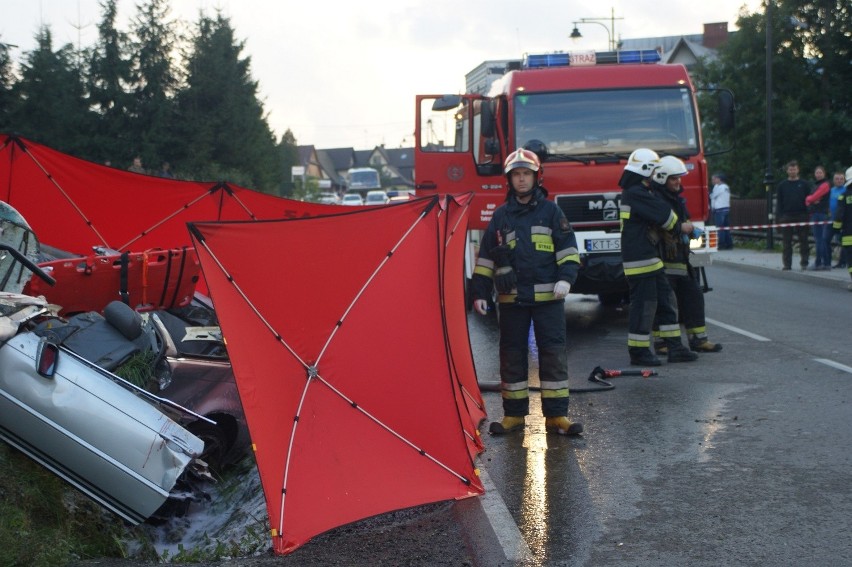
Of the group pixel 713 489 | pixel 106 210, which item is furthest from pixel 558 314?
pixel 106 210

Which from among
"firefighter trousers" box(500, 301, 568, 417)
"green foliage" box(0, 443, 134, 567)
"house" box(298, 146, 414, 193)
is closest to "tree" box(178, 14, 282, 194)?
"firefighter trousers" box(500, 301, 568, 417)

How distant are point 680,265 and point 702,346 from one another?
0.89 metres

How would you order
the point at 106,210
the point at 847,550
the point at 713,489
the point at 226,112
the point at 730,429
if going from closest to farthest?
the point at 847,550
the point at 713,489
the point at 730,429
the point at 106,210
the point at 226,112

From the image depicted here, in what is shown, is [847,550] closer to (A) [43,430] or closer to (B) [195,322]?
(A) [43,430]

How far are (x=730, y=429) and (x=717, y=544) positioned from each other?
2.45m

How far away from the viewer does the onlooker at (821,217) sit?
19.4m

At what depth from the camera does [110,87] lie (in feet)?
84.0

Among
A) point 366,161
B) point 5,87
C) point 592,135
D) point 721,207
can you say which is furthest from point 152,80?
point 366,161

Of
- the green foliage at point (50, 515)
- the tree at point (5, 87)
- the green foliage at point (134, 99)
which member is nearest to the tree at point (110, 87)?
the green foliage at point (134, 99)

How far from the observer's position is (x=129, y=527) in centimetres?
593

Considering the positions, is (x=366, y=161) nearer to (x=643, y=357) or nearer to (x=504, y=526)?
(x=643, y=357)

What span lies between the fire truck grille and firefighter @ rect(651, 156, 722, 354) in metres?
1.42

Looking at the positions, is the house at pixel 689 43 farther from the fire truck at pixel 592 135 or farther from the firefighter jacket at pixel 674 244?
the firefighter jacket at pixel 674 244

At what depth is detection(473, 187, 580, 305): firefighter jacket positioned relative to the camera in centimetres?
737
